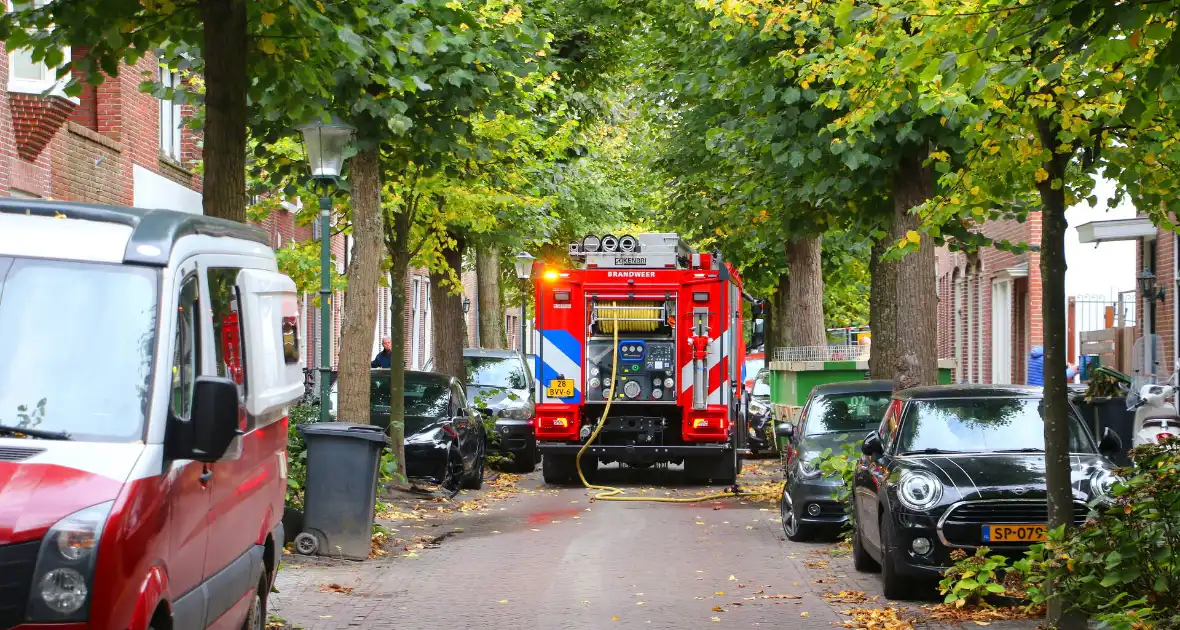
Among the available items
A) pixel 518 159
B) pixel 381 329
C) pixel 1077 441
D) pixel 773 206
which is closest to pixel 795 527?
pixel 1077 441

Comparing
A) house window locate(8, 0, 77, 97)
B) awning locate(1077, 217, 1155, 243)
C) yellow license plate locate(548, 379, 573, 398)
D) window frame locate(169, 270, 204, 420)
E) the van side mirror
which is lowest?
yellow license plate locate(548, 379, 573, 398)

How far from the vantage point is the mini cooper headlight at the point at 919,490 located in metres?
10.2

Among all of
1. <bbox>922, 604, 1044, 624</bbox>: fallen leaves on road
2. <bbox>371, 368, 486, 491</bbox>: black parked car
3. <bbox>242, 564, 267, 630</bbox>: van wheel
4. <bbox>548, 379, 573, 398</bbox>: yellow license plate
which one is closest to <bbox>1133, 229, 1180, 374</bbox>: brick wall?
<bbox>548, 379, 573, 398</bbox>: yellow license plate

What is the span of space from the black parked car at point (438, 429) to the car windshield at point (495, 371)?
487cm

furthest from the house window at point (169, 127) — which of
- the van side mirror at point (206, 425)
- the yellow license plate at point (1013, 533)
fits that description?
the van side mirror at point (206, 425)

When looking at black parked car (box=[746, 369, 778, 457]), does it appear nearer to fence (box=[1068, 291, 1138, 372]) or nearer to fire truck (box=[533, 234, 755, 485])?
fence (box=[1068, 291, 1138, 372])

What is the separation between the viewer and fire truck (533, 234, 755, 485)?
68.7ft

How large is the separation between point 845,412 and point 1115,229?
27.0 ft

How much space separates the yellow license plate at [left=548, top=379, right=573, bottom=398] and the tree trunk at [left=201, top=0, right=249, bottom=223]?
1111 cm

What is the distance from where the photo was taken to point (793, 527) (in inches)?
580

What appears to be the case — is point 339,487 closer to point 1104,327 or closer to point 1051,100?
point 1051,100

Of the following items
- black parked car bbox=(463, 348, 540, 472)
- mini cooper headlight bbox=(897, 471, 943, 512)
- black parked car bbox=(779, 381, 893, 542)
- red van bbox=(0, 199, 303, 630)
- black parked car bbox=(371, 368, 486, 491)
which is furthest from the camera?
black parked car bbox=(463, 348, 540, 472)

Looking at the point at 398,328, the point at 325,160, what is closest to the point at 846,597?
the point at 325,160

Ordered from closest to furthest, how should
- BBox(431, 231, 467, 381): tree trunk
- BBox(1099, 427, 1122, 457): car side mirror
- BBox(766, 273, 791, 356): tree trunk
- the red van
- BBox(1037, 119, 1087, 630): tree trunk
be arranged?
the red van, BBox(1037, 119, 1087, 630): tree trunk, BBox(1099, 427, 1122, 457): car side mirror, BBox(431, 231, 467, 381): tree trunk, BBox(766, 273, 791, 356): tree trunk
